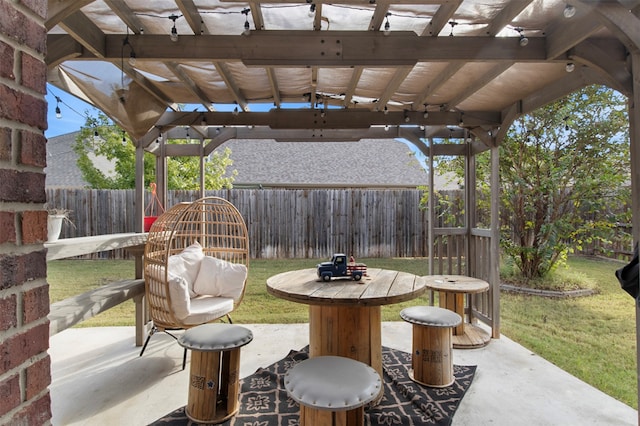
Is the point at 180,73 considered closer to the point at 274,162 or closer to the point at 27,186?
the point at 27,186

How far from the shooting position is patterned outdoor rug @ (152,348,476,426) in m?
2.20

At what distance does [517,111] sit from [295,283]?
268cm

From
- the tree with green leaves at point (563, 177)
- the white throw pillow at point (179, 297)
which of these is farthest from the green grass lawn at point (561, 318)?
the white throw pillow at point (179, 297)

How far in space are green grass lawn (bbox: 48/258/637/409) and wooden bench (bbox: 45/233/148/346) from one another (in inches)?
40.8

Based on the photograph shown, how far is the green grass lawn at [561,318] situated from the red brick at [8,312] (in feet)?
11.3

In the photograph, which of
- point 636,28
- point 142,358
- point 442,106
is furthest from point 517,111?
point 142,358

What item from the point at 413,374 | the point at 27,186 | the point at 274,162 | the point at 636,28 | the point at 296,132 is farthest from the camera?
the point at 274,162

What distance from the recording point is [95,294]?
272cm

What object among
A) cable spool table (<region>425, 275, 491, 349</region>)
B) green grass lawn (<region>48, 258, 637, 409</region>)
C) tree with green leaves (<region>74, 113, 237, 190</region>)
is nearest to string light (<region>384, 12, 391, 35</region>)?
cable spool table (<region>425, 275, 491, 349</region>)

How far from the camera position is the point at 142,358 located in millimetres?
3139

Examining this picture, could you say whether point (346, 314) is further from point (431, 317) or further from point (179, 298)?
point (179, 298)

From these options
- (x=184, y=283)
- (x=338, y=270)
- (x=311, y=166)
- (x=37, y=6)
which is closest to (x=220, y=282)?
(x=184, y=283)

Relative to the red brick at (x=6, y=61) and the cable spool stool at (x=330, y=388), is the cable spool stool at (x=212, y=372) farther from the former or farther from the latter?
the red brick at (x=6, y=61)

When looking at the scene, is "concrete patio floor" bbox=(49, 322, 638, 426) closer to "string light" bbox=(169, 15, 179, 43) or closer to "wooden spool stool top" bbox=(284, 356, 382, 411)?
"wooden spool stool top" bbox=(284, 356, 382, 411)
